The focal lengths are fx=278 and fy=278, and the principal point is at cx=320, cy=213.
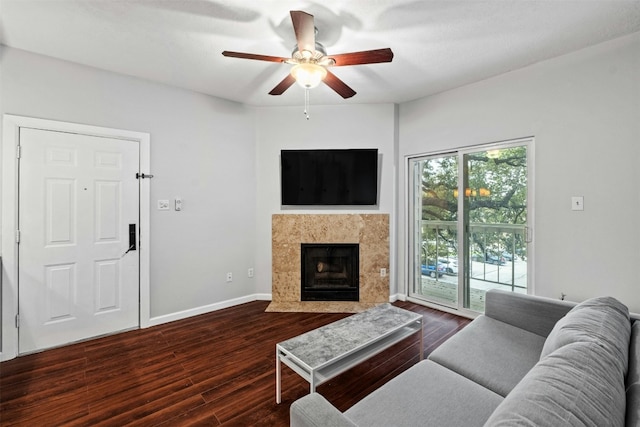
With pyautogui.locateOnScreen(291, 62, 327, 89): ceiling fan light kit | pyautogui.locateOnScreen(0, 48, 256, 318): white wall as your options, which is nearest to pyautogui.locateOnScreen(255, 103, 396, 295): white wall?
pyautogui.locateOnScreen(0, 48, 256, 318): white wall

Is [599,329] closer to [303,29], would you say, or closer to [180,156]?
[303,29]

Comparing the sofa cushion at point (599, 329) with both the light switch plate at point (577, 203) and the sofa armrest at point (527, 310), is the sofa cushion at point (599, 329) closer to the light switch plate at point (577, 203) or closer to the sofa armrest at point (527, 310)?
the sofa armrest at point (527, 310)

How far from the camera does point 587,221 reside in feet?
8.13

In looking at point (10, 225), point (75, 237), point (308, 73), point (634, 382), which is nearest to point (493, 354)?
point (634, 382)

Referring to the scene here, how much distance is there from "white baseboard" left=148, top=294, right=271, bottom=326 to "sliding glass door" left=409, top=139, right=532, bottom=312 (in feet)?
7.24

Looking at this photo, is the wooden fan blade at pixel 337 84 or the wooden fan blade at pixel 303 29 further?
the wooden fan blade at pixel 337 84

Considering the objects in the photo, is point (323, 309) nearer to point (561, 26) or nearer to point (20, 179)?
point (20, 179)

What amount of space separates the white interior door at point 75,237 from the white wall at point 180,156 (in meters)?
0.22

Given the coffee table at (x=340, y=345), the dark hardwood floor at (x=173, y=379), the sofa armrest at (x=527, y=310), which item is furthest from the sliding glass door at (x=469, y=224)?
the coffee table at (x=340, y=345)

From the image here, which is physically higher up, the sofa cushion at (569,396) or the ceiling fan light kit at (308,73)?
the ceiling fan light kit at (308,73)

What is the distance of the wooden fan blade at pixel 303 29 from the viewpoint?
1.68m

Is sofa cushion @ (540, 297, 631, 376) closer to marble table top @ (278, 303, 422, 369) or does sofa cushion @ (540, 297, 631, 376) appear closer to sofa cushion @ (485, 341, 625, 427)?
sofa cushion @ (485, 341, 625, 427)

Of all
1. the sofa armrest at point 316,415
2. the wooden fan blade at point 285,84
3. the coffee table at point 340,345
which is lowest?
the coffee table at point 340,345

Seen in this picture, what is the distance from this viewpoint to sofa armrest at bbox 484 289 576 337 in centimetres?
189
